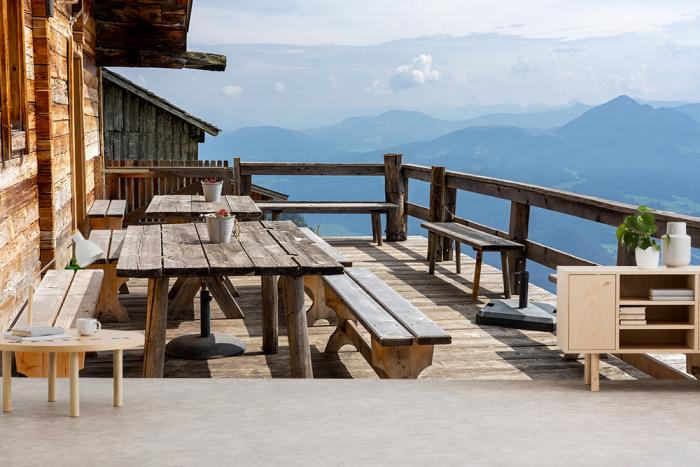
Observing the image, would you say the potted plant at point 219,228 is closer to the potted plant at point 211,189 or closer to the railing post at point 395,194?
the potted plant at point 211,189

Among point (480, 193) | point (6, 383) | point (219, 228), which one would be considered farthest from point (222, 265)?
→ point (480, 193)

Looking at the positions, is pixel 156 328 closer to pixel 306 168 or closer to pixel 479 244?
pixel 479 244

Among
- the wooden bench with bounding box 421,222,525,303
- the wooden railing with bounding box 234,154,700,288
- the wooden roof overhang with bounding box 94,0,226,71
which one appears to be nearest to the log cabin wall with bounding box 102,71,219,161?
the wooden roof overhang with bounding box 94,0,226,71

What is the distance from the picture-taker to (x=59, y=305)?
5.03 m

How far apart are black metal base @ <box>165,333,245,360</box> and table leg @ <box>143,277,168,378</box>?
944 mm

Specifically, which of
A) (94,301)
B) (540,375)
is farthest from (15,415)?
(540,375)

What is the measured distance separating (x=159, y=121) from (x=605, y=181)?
166m

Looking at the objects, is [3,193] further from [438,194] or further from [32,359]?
[438,194]

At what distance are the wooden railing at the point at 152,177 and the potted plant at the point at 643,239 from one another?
7.97m

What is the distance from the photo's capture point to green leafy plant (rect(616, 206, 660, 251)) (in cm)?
465

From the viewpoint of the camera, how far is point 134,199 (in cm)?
1455

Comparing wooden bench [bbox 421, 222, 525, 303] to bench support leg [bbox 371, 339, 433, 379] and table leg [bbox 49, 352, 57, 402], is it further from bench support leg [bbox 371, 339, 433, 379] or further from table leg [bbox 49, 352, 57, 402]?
table leg [bbox 49, 352, 57, 402]

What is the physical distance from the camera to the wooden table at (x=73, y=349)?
11.9 feet

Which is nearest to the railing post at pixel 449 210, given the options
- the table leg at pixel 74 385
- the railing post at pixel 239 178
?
the railing post at pixel 239 178
